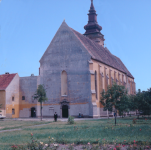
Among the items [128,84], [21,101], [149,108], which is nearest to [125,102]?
[149,108]

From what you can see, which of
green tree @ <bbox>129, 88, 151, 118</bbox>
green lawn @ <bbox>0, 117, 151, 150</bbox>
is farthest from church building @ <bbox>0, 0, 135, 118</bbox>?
green lawn @ <bbox>0, 117, 151, 150</bbox>

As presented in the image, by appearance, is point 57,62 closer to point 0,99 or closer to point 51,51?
point 51,51

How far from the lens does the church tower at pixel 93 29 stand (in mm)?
66500

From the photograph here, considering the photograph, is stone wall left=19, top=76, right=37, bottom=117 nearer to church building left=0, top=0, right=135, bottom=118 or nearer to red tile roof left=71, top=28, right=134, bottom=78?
church building left=0, top=0, right=135, bottom=118

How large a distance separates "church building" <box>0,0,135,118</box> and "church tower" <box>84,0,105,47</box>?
57.7 ft

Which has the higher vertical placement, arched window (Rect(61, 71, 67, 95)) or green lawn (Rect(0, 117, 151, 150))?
arched window (Rect(61, 71, 67, 95))

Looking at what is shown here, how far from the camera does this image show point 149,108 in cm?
3553

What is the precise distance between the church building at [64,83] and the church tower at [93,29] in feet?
57.7

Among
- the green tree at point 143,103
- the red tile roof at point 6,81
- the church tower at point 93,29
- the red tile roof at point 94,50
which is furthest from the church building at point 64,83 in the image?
the church tower at point 93,29

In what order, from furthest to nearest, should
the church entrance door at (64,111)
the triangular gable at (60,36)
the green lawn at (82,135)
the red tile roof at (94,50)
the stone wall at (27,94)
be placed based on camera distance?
the stone wall at (27,94)
the red tile roof at (94,50)
the triangular gable at (60,36)
the church entrance door at (64,111)
the green lawn at (82,135)

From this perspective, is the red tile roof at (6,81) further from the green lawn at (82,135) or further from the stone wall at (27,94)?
the green lawn at (82,135)

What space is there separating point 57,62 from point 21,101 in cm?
1283

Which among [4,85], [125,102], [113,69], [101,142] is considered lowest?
[101,142]

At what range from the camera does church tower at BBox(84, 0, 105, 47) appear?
6650 cm
